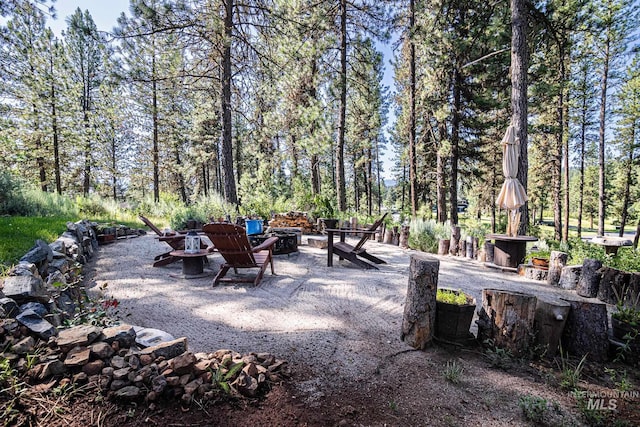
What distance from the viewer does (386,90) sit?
20.3 metres

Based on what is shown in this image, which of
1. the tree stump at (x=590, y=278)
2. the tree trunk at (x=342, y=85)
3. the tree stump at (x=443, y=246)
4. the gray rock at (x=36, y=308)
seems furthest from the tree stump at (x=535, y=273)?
the tree trunk at (x=342, y=85)

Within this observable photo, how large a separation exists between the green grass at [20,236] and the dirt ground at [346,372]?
0.82 metres

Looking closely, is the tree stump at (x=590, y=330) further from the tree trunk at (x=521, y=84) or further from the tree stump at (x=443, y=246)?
the tree stump at (x=443, y=246)

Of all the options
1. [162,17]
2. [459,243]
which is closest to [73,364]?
[459,243]

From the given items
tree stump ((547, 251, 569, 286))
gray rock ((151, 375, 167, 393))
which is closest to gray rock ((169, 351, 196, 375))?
gray rock ((151, 375, 167, 393))

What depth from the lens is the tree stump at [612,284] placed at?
11.2 ft

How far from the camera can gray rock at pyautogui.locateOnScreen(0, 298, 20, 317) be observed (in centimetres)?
186

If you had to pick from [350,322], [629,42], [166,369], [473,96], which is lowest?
[350,322]

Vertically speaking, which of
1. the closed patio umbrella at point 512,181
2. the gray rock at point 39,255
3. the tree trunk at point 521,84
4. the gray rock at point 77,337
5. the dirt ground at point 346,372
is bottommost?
the dirt ground at point 346,372

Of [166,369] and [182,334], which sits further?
[182,334]

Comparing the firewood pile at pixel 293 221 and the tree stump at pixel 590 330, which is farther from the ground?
the firewood pile at pixel 293 221

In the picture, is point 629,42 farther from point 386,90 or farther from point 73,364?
point 73,364

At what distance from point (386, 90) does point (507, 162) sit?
53.3ft

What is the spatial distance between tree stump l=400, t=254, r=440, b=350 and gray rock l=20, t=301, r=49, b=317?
8.66 ft
